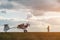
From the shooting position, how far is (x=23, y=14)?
5.68ft

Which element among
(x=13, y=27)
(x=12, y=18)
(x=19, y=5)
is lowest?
(x=13, y=27)

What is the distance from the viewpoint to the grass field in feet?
5.46

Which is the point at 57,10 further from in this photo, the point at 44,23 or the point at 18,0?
the point at 18,0

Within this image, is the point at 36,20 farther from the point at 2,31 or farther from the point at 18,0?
the point at 2,31

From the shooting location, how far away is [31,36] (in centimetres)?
168

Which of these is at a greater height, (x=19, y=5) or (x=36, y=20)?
(x=19, y=5)

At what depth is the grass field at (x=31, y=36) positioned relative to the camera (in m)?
1.67

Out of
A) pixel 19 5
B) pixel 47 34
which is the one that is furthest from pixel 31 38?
pixel 19 5

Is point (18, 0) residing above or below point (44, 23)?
above

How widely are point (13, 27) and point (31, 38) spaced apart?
0.26 metres

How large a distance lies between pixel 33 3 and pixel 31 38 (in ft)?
1.45

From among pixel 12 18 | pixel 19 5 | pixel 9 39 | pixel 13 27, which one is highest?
pixel 19 5

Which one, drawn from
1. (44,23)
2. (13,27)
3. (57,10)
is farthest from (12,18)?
(57,10)

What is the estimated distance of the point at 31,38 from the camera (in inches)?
65.9
